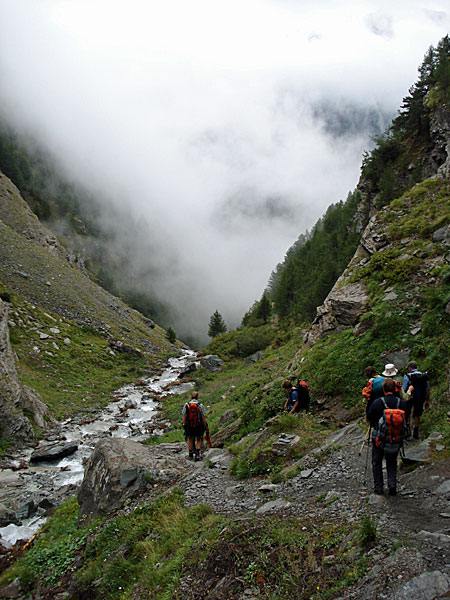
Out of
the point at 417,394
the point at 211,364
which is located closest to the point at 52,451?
the point at 417,394

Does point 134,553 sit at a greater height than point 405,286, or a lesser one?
lesser

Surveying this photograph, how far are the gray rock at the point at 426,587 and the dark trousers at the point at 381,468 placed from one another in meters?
2.55

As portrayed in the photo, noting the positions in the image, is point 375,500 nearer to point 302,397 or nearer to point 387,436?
point 387,436

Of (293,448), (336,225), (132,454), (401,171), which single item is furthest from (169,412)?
(336,225)

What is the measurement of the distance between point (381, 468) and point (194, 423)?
7648mm

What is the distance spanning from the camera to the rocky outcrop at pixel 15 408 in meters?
19.2

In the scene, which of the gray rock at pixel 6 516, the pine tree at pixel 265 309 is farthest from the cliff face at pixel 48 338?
the pine tree at pixel 265 309

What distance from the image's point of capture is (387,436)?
6.54 metres

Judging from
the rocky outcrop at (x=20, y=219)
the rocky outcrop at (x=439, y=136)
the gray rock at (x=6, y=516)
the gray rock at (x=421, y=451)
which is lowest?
the gray rock at (x=6, y=516)

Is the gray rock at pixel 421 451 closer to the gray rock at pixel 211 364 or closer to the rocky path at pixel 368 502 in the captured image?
the rocky path at pixel 368 502

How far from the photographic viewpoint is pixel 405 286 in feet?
52.1

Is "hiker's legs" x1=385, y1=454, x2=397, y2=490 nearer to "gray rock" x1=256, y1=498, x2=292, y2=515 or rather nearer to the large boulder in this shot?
"gray rock" x1=256, y1=498, x2=292, y2=515

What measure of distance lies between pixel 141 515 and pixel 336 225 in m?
72.8

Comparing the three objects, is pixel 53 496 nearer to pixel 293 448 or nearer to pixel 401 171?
pixel 293 448
